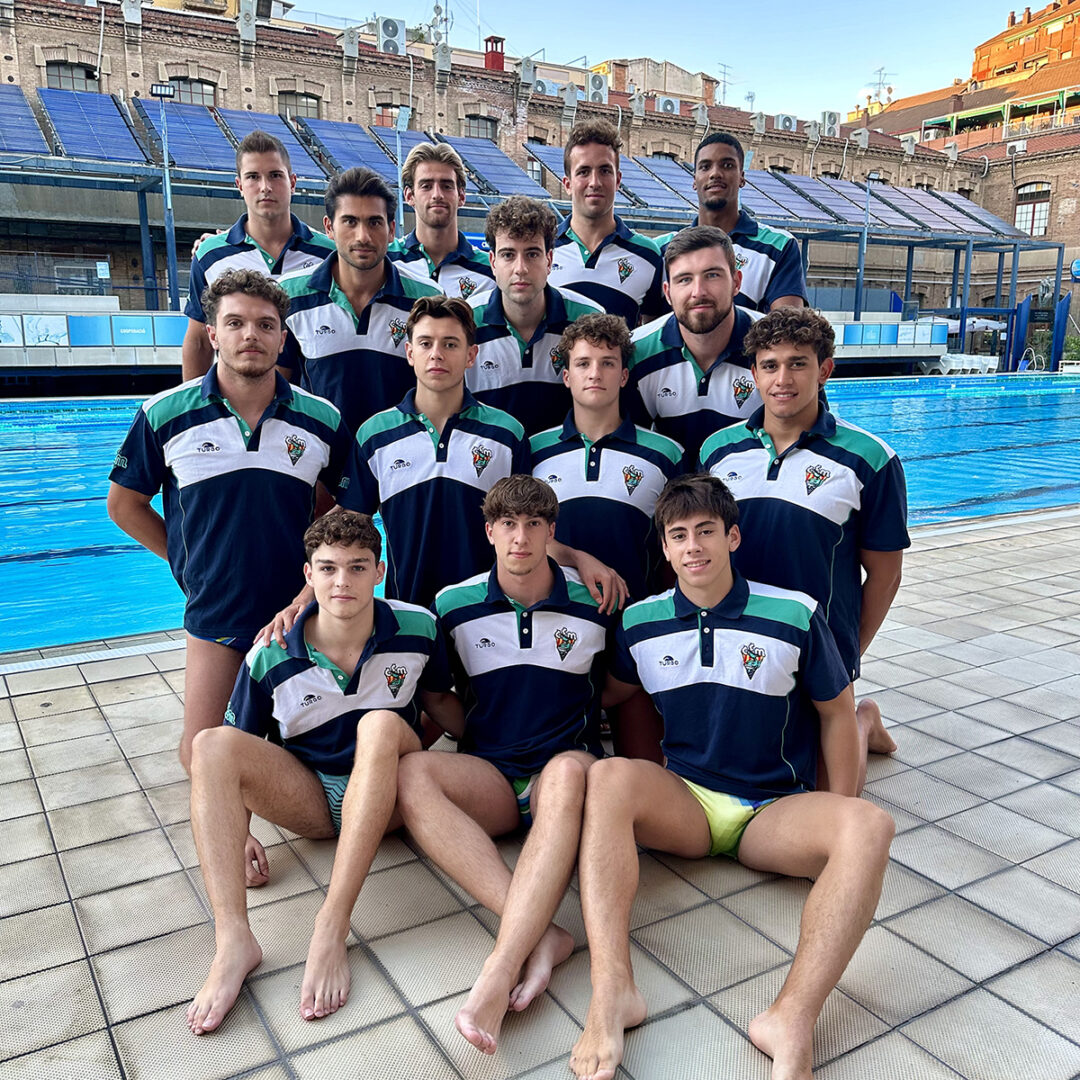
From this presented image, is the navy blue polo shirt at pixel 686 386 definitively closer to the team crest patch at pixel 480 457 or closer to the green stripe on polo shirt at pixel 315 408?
the team crest patch at pixel 480 457

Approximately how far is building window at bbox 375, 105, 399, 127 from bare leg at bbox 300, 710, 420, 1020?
2906cm

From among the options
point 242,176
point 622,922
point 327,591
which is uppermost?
point 242,176

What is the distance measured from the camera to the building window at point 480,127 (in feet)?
96.4

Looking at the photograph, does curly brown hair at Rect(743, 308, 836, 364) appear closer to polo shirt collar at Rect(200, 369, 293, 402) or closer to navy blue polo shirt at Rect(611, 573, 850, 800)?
navy blue polo shirt at Rect(611, 573, 850, 800)

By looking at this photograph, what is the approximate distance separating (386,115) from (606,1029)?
30161 millimetres

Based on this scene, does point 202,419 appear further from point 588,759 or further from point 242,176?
point 588,759

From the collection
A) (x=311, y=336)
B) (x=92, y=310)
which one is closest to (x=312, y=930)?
(x=311, y=336)

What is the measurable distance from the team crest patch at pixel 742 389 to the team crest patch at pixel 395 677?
61.5 inches

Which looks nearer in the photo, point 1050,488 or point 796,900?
point 796,900

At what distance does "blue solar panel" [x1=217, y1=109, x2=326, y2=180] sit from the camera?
22.6 metres

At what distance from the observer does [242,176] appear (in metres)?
3.88

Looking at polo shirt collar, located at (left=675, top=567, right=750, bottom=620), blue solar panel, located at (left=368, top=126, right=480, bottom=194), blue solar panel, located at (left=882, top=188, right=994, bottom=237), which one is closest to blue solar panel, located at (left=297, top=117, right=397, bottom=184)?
blue solar panel, located at (left=368, top=126, right=480, bottom=194)

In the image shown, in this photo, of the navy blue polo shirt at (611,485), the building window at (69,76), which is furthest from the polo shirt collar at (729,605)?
the building window at (69,76)

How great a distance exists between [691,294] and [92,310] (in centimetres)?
1643
